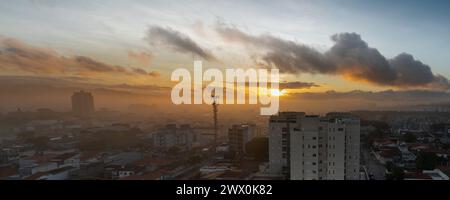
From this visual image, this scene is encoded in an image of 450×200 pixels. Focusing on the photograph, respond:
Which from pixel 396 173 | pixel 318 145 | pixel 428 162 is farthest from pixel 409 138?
pixel 318 145

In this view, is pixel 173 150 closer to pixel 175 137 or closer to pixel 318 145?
pixel 175 137

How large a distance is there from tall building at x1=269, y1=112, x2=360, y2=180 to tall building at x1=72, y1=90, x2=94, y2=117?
1554 mm

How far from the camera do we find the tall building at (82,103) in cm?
184

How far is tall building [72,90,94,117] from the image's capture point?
1.84 metres

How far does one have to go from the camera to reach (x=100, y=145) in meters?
2.37

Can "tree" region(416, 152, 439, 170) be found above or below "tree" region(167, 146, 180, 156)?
below

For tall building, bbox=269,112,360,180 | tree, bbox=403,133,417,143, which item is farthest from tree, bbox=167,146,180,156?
tree, bbox=403,133,417,143

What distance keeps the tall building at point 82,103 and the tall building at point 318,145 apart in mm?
1554

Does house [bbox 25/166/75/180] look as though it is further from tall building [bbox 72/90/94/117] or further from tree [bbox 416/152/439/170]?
tree [bbox 416/152/439/170]

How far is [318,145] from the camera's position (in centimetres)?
288

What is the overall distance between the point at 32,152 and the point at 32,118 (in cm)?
42

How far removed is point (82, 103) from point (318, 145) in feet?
7.02

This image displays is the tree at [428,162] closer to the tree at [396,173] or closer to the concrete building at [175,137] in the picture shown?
the tree at [396,173]

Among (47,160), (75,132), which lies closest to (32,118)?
(75,132)
